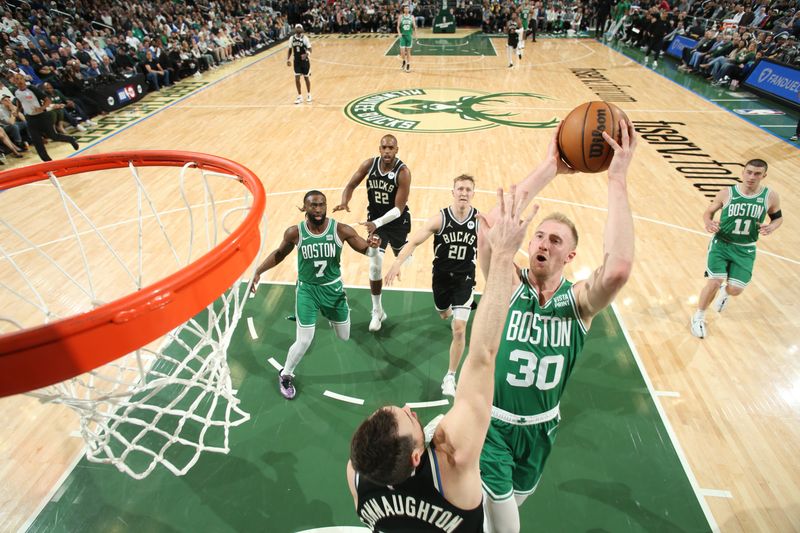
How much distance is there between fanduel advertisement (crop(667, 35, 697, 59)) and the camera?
54.6 ft

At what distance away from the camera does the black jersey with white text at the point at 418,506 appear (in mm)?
1643

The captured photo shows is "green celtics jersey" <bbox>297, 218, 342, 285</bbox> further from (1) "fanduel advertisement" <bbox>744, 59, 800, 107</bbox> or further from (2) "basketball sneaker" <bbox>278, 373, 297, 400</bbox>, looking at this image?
(1) "fanduel advertisement" <bbox>744, 59, 800, 107</bbox>

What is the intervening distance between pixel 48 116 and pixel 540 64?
48.5 ft

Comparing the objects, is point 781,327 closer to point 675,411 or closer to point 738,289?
point 738,289

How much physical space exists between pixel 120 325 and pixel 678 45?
21.4 m

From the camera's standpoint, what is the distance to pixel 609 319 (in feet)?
16.4

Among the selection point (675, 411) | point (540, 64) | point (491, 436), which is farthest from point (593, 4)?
point (491, 436)

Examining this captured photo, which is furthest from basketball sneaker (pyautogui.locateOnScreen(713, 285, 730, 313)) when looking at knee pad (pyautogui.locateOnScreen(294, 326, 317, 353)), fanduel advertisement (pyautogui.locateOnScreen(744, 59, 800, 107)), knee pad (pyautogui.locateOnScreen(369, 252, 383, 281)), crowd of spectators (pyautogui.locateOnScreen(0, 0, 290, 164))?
crowd of spectators (pyautogui.locateOnScreen(0, 0, 290, 164))

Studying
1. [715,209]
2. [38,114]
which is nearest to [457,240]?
[715,209]

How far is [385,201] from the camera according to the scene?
198 inches

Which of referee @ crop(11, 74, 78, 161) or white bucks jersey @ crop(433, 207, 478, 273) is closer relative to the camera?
white bucks jersey @ crop(433, 207, 478, 273)

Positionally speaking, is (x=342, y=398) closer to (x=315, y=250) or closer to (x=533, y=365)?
(x=315, y=250)

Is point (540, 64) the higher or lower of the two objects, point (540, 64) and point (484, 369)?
the lower

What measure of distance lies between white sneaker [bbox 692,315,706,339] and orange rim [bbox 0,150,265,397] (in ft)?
14.9
